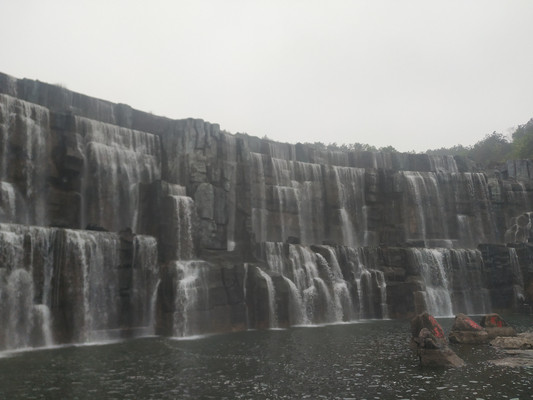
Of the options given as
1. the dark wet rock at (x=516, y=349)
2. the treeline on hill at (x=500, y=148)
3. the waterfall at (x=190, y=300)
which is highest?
the treeline on hill at (x=500, y=148)

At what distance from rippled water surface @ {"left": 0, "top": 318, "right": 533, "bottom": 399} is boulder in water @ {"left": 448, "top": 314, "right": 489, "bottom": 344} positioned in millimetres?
1719

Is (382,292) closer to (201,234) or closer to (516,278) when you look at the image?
(516,278)

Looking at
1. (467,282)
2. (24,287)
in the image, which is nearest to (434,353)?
(24,287)

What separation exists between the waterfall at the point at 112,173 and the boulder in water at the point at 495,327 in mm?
30970

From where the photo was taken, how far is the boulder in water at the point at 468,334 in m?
28.8

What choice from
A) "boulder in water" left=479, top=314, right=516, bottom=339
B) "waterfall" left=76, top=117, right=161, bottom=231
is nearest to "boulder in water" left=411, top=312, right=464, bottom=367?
"boulder in water" left=479, top=314, right=516, bottom=339

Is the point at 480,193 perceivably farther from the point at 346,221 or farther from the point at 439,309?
the point at 439,309

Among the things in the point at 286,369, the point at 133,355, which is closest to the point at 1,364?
the point at 133,355

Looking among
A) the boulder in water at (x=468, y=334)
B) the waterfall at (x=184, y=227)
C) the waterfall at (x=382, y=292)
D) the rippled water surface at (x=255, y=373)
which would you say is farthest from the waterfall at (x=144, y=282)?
the waterfall at (x=382, y=292)

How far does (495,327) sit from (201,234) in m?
26.6

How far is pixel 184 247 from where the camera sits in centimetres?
4269

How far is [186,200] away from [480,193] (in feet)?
156

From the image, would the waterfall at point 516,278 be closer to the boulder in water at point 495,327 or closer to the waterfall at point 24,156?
the boulder in water at point 495,327

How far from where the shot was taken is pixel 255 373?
21.0 m
